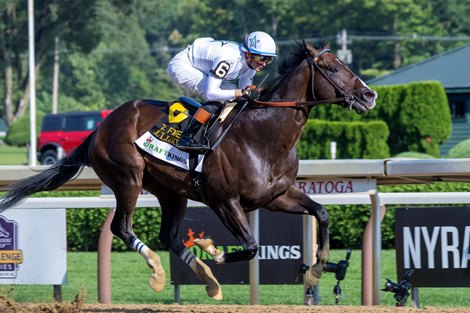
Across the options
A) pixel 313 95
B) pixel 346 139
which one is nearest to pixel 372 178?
pixel 313 95

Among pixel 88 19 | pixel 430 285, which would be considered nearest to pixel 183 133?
pixel 430 285

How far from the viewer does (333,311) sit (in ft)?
21.2

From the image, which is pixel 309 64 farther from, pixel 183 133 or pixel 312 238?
pixel 312 238

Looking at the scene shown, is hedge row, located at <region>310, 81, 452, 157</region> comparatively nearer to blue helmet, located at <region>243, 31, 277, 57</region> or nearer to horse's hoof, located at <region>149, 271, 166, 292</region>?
blue helmet, located at <region>243, 31, 277, 57</region>

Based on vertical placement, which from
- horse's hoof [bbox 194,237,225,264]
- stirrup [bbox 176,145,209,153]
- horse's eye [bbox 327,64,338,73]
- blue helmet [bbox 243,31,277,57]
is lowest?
horse's hoof [bbox 194,237,225,264]

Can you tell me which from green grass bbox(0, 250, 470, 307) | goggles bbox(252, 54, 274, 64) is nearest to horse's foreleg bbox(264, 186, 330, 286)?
goggles bbox(252, 54, 274, 64)

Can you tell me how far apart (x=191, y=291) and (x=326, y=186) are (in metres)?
2.17

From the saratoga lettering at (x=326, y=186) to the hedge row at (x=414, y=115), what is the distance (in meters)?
17.5

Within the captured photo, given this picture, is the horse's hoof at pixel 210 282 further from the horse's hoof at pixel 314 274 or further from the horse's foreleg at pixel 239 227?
the horse's hoof at pixel 314 274

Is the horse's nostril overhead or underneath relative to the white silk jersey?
underneath

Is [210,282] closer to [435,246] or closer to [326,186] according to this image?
[326,186]

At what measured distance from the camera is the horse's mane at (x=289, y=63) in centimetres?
650

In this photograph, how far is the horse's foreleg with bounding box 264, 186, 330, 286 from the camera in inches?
249

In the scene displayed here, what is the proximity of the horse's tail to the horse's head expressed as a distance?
177 cm
